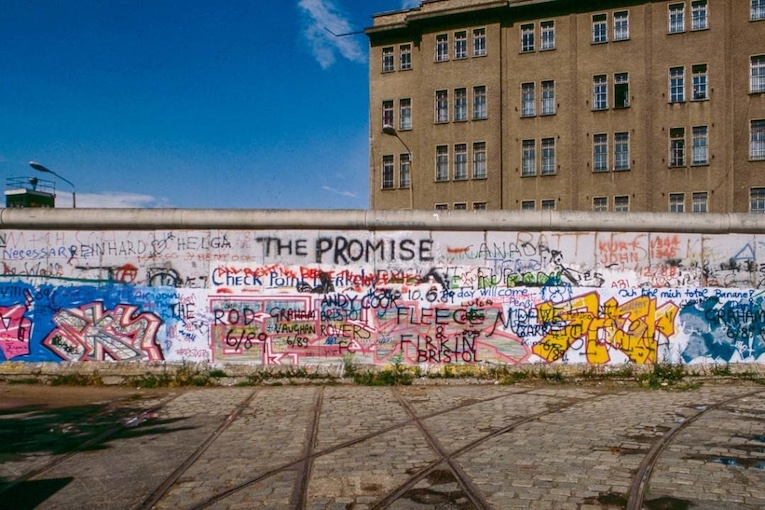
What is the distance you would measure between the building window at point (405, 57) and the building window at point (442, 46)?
6.18ft

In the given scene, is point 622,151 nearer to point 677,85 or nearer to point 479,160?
point 677,85

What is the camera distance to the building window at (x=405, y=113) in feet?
131

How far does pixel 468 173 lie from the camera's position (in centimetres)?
3844

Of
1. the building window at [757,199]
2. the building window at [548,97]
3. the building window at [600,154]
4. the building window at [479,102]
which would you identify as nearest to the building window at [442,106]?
the building window at [479,102]

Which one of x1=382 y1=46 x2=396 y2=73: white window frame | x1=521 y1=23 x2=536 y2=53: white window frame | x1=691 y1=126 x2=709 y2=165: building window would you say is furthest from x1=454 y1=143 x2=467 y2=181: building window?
x1=691 y1=126 x2=709 y2=165: building window

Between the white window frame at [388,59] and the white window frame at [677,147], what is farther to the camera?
the white window frame at [388,59]

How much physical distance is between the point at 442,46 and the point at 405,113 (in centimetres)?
467

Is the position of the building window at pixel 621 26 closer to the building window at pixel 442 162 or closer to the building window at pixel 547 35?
the building window at pixel 547 35

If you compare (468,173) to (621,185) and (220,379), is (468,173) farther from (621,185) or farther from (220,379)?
(220,379)

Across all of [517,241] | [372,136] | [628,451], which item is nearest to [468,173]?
[372,136]

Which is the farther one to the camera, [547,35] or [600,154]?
[547,35]

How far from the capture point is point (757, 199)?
34406 millimetres

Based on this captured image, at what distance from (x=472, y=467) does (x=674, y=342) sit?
7.59m

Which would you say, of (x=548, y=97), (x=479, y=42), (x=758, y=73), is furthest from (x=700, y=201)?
(x=479, y=42)
